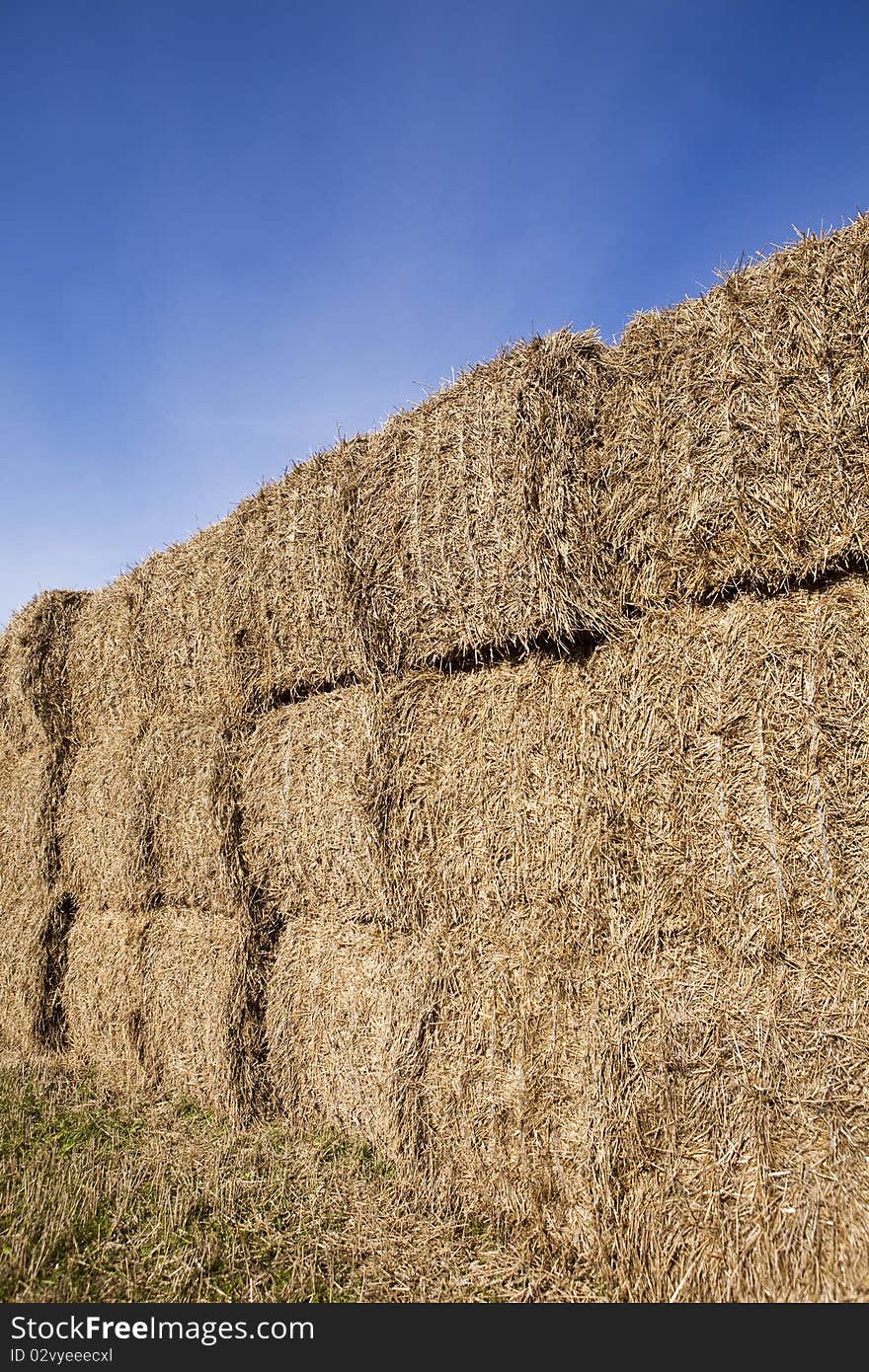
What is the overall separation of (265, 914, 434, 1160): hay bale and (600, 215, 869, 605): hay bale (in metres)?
2.57

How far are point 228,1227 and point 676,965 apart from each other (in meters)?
2.66

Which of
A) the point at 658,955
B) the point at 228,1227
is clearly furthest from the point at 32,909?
the point at 658,955

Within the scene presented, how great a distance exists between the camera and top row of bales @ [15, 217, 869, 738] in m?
3.34

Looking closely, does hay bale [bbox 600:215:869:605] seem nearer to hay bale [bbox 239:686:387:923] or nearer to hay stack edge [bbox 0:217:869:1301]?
hay stack edge [bbox 0:217:869:1301]

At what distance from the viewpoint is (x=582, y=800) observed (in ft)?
12.5

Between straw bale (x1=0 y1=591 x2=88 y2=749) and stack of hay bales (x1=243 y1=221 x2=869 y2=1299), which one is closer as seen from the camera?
stack of hay bales (x1=243 y1=221 x2=869 y2=1299)

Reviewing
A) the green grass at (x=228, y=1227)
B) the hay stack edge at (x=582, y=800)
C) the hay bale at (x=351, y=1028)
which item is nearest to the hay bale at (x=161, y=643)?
the hay stack edge at (x=582, y=800)

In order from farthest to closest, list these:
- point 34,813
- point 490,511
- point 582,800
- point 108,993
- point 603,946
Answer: point 34,813 < point 108,993 < point 490,511 < point 582,800 < point 603,946

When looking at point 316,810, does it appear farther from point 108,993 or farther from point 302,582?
point 108,993

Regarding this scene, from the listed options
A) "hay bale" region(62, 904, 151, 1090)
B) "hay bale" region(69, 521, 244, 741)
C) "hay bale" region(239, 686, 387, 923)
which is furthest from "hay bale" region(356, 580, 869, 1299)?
"hay bale" region(62, 904, 151, 1090)

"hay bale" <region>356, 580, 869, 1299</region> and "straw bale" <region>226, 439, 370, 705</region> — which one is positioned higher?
"straw bale" <region>226, 439, 370, 705</region>

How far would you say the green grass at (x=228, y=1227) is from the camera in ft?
11.5
